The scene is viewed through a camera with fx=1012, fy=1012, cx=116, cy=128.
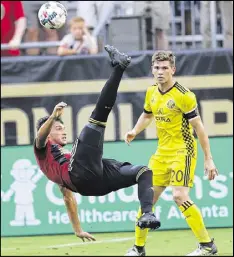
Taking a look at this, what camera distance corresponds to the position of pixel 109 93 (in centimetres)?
1029

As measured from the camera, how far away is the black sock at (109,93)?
1024 centimetres

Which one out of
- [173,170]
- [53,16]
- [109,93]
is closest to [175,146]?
[173,170]

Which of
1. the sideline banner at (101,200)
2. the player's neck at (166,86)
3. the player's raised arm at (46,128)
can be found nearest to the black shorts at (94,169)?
the player's raised arm at (46,128)

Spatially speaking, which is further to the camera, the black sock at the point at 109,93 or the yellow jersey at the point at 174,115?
the yellow jersey at the point at 174,115

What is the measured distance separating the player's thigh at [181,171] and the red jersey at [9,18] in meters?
4.74

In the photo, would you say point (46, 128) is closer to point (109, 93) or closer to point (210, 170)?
point (109, 93)

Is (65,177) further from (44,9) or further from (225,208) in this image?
(225,208)

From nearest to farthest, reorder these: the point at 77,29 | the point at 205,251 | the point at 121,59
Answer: the point at 121,59, the point at 205,251, the point at 77,29

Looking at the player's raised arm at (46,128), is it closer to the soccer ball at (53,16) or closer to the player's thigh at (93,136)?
the player's thigh at (93,136)

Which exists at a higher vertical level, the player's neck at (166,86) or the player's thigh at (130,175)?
the player's neck at (166,86)

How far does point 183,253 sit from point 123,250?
937 mm

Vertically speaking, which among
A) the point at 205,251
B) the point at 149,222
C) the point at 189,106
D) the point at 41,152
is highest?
the point at 189,106

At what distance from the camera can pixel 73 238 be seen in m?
15.6

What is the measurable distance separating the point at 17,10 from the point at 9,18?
0.89 ft
